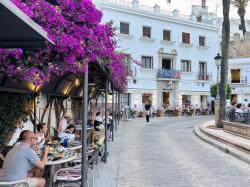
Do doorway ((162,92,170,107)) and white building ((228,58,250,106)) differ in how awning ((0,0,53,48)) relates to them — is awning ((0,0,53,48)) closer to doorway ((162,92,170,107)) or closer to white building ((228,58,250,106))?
doorway ((162,92,170,107))

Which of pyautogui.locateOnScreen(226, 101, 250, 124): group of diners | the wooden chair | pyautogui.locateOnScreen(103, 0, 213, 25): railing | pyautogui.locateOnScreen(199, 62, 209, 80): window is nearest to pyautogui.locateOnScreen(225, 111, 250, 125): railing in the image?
pyautogui.locateOnScreen(226, 101, 250, 124): group of diners

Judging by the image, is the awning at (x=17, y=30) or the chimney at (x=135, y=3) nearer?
the awning at (x=17, y=30)

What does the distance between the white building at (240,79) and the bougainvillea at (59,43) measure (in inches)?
1973

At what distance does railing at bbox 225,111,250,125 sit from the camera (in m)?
18.3

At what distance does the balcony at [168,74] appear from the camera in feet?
146

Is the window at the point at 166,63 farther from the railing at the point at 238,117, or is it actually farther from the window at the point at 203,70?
the railing at the point at 238,117

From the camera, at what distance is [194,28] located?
48594mm

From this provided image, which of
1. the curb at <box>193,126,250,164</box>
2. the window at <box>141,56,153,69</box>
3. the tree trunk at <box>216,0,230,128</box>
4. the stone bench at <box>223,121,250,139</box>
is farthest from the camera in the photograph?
the window at <box>141,56,153,69</box>

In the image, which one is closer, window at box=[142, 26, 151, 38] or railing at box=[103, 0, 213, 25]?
railing at box=[103, 0, 213, 25]

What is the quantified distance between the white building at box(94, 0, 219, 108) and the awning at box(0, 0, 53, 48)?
114 feet

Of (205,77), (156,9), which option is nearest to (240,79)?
(205,77)

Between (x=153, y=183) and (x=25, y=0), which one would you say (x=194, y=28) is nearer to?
(x=153, y=183)

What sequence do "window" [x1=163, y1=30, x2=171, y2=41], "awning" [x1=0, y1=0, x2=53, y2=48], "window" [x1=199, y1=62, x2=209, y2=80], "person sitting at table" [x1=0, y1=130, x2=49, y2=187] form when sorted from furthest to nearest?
1. "window" [x1=199, y1=62, x2=209, y2=80]
2. "window" [x1=163, y1=30, x2=171, y2=41]
3. "person sitting at table" [x1=0, y1=130, x2=49, y2=187]
4. "awning" [x1=0, y1=0, x2=53, y2=48]

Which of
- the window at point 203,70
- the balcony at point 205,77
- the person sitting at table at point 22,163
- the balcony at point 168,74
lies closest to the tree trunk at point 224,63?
the person sitting at table at point 22,163
